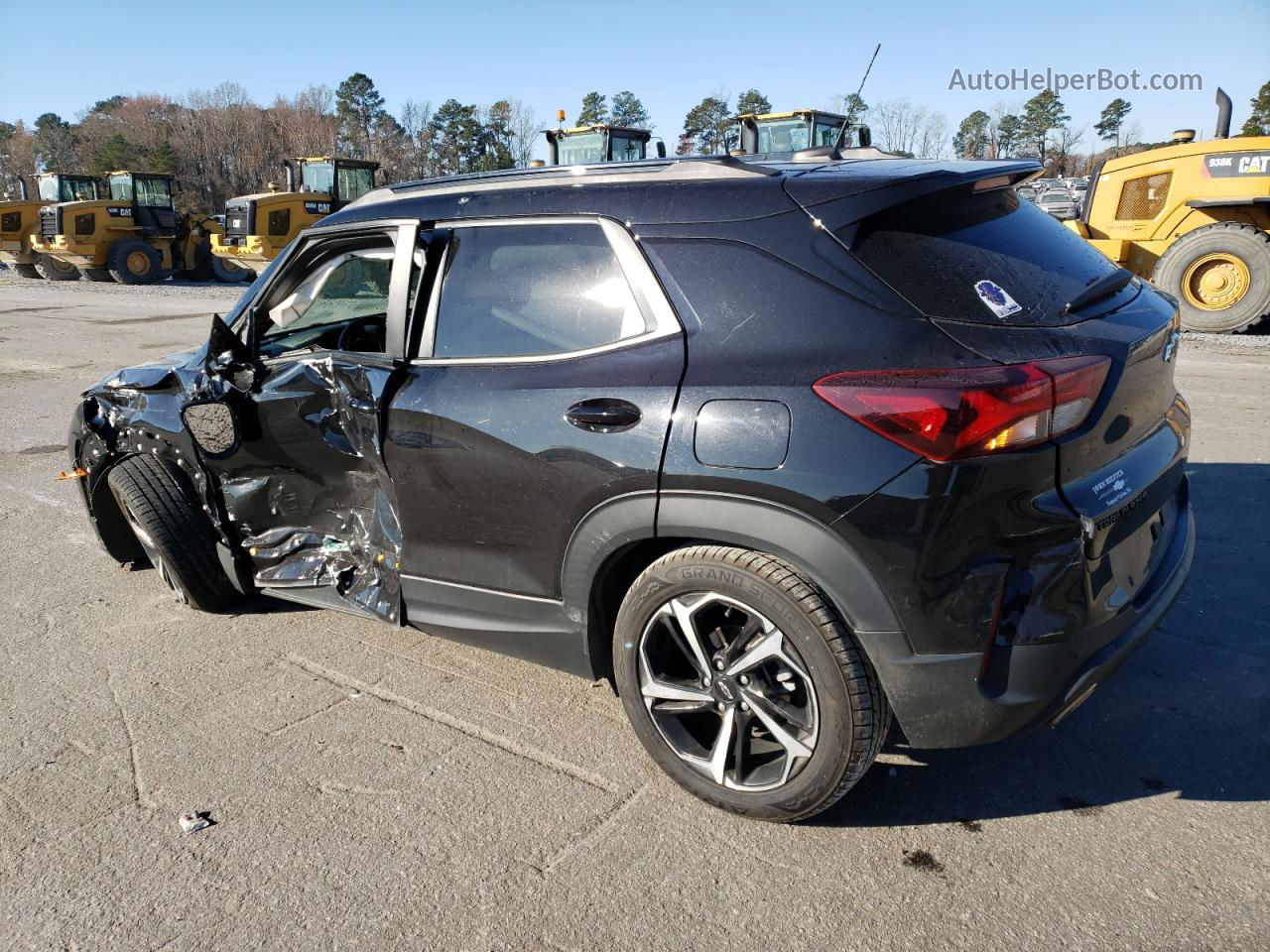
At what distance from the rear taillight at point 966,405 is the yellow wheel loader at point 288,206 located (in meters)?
21.6

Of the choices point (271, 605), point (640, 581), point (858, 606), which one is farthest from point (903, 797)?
point (271, 605)

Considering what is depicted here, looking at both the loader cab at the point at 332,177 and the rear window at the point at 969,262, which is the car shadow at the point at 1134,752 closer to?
the rear window at the point at 969,262

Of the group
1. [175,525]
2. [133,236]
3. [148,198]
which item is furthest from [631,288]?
[148,198]

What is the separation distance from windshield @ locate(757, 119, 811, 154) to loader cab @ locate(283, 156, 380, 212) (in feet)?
35.2

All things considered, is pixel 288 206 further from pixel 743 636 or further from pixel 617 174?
pixel 743 636

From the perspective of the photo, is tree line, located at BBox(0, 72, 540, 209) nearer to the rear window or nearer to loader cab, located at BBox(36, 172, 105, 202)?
loader cab, located at BBox(36, 172, 105, 202)

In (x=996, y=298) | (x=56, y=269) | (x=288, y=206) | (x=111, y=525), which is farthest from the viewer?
(x=56, y=269)

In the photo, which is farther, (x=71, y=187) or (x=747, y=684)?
(x=71, y=187)

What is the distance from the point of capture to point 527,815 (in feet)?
9.04

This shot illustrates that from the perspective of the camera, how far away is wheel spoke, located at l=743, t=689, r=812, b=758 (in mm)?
2545

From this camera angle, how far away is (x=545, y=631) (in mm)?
2990

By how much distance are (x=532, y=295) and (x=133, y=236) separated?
2794 centimetres

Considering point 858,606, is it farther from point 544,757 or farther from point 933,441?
point 544,757

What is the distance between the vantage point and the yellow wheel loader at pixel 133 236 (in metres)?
25.5
